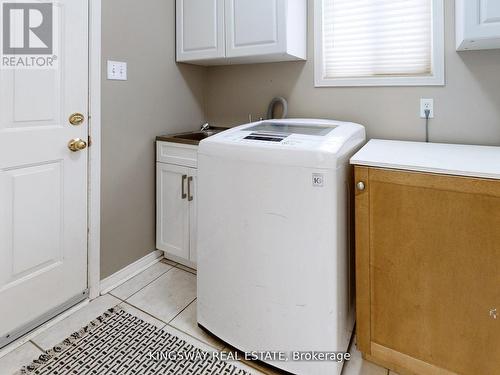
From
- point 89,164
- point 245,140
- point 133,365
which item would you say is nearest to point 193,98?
point 89,164

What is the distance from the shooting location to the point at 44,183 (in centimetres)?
156

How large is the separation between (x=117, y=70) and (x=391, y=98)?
165 cm

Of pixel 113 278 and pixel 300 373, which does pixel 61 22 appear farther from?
pixel 300 373

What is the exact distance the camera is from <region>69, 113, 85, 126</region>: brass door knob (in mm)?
1642

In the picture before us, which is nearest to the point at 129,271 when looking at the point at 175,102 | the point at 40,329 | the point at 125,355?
the point at 40,329

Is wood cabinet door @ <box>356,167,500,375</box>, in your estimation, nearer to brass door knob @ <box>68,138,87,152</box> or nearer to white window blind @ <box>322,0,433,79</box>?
white window blind @ <box>322,0,433,79</box>

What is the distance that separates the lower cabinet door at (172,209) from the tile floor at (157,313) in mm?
179

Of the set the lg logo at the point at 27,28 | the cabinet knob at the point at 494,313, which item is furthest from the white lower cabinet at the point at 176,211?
the cabinet knob at the point at 494,313

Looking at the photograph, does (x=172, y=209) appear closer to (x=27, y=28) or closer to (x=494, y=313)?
(x=27, y=28)

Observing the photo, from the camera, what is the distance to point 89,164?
176 centimetres

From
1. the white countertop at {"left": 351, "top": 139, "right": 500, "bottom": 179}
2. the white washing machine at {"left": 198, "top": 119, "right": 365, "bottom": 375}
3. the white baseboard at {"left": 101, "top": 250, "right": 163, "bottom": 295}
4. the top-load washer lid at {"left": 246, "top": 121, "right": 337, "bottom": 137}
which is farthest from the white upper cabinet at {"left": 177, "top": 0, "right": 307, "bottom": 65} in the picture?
the white baseboard at {"left": 101, "top": 250, "right": 163, "bottom": 295}

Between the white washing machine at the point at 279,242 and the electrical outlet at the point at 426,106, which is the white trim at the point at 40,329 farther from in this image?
the electrical outlet at the point at 426,106

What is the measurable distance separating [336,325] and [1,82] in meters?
1.77

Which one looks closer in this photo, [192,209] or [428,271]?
[428,271]
